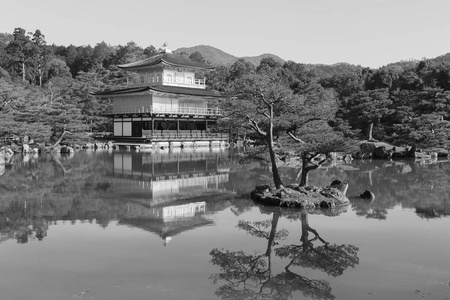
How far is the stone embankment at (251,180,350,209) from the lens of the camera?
12891mm

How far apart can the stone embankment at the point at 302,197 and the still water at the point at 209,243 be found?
46 cm

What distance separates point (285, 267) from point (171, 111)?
33.6 meters

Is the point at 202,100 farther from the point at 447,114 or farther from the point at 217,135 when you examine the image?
the point at 447,114

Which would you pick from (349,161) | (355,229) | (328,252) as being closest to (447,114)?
(349,161)

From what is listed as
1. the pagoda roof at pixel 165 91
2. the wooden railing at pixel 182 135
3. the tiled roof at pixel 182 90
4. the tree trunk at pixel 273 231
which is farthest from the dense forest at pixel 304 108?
the tiled roof at pixel 182 90

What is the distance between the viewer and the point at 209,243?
9.21m

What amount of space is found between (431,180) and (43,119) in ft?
83.7

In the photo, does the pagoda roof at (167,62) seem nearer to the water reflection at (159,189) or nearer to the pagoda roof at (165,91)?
the pagoda roof at (165,91)

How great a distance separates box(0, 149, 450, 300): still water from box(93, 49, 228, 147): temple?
21.6 m

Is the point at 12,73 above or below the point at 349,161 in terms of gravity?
above

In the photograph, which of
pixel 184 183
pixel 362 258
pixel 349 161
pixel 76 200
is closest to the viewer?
pixel 362 258

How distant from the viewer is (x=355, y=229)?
1052 cm

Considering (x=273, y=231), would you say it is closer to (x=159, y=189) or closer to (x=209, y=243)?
(x=209, y=243)

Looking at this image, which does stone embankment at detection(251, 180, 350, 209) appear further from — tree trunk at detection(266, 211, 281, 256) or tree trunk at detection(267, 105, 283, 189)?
tree trunk at detection(266, 211, 281, 256)
